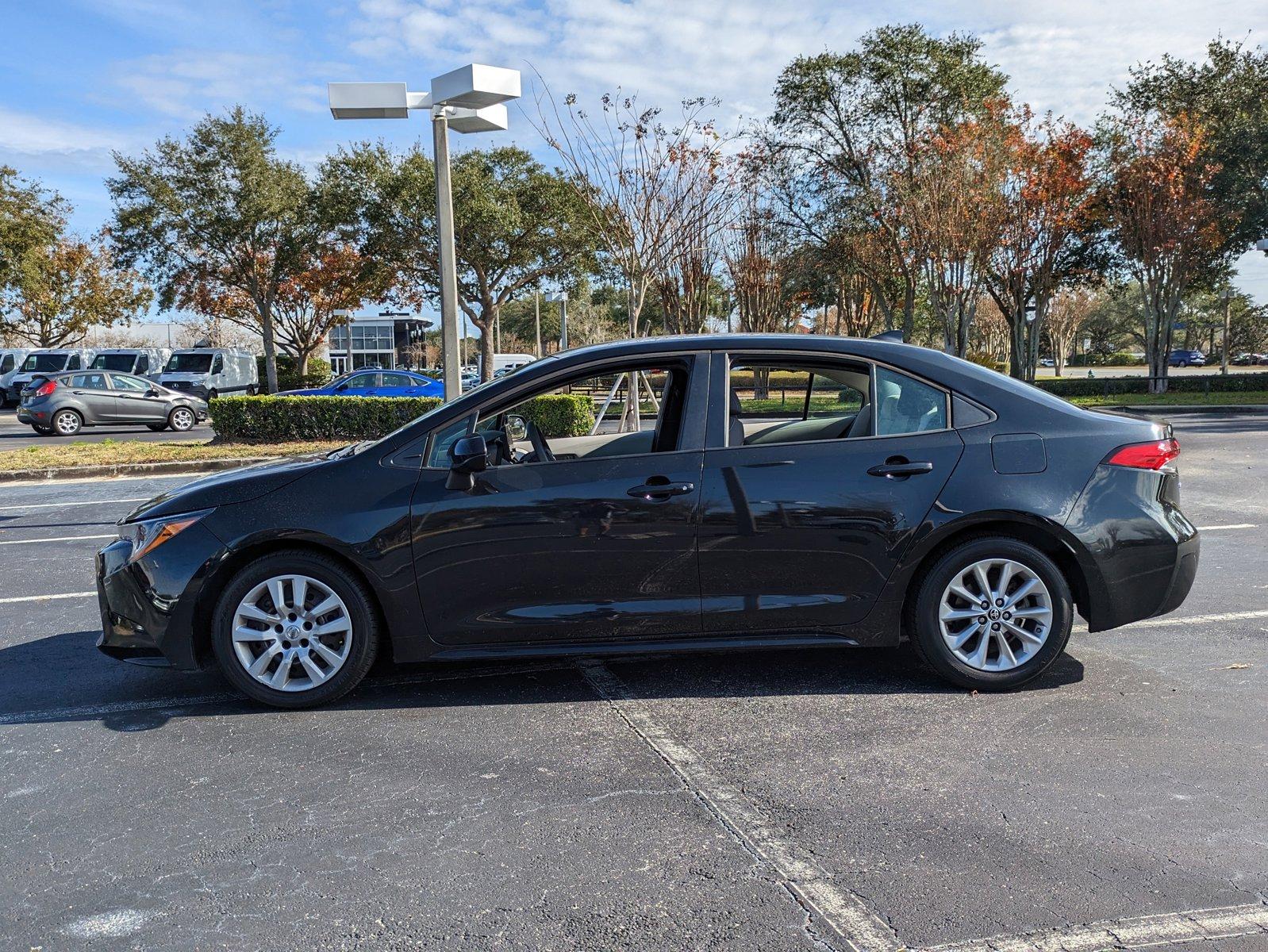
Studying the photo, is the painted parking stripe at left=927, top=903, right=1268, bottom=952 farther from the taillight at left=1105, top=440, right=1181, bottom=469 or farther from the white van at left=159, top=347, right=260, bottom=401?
the white van at left=159, top=347, right=260, bottom=401

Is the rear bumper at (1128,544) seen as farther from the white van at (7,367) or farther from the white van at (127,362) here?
the white van at (7,367)

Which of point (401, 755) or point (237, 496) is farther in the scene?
point (237, 496)

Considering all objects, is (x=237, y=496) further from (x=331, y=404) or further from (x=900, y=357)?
(x=331, y=404)

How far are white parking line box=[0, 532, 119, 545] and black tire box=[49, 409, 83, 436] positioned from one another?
15821 millimetres

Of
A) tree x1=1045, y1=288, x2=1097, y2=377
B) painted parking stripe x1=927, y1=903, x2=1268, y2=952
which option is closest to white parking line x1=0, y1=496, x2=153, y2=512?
painted parking stripe x1=927, y1=903, x2=1268, y2=952

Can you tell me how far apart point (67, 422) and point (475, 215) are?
14.0 meters

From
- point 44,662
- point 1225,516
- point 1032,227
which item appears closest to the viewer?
point 44,662

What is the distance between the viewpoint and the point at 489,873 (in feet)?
9.56

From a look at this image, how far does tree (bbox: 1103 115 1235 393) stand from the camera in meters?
27.2

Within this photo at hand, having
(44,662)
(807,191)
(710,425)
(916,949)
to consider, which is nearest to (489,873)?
(916,949)

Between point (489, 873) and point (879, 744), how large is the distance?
1661mm

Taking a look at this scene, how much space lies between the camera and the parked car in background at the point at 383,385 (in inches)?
967

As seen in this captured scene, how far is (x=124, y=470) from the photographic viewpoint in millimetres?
14531

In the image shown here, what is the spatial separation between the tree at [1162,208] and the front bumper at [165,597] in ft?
95.9
